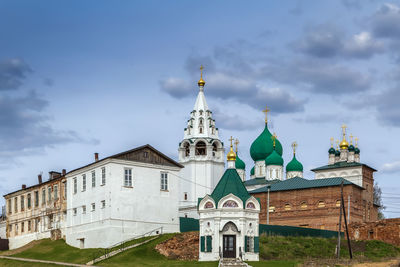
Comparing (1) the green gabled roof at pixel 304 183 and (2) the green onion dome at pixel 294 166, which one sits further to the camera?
(2) the green onion dome at pixel 294 166

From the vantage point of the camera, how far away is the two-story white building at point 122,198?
61.1 metres

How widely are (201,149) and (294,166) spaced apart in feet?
42.9

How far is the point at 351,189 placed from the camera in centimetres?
7700

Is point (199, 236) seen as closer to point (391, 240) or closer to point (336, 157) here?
point (391, 240)

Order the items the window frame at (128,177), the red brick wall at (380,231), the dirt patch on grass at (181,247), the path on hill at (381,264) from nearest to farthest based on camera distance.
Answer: the path on hill at (381,264) < the dirt patch on grass at (181,247) < the window frame at (128,177) < the red brick wall at (380,231)

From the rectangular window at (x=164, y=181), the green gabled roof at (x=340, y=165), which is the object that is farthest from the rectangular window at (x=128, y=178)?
the green gabled roof at (x=340, y=165)

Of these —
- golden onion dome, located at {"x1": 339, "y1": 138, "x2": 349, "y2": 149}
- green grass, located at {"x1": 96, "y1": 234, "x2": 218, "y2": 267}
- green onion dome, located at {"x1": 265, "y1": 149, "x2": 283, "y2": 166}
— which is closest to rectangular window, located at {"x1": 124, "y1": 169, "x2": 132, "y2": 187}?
green grass, located at {"x1": 96, "y1": 234, "x2": 218, "y2": 267}

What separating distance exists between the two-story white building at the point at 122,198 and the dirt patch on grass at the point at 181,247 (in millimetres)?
6419

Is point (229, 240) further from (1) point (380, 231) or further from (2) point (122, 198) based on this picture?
(1) point (380, 231)

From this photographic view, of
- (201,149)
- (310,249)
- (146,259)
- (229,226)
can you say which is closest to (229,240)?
(229,226)

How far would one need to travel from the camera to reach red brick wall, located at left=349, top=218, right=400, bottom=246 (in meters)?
69.5

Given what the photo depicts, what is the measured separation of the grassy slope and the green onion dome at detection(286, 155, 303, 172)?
105 ft

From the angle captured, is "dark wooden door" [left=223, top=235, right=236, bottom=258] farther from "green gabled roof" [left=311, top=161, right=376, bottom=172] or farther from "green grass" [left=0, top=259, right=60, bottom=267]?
"green gabled roof" [left=311, top=161, right=376, bottom=172]

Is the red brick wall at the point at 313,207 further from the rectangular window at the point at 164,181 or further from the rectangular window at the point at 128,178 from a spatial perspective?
the rectangular window at the point at 128,178
